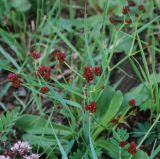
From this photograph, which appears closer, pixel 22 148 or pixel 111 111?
pixel 22 148

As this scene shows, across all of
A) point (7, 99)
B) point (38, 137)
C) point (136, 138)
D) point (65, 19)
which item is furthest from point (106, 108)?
point (65, 19)

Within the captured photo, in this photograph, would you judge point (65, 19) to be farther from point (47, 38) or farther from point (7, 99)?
point (7, 99)

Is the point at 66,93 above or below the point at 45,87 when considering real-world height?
below

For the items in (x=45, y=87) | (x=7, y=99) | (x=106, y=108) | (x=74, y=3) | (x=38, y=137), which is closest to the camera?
(x=45, y=87)

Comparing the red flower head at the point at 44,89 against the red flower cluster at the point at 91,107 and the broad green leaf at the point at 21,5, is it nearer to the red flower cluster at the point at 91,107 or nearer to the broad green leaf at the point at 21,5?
the red flower cluster at the point at 91,107

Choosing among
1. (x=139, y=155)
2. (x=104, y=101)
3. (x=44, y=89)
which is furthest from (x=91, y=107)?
(x=104, y=101)

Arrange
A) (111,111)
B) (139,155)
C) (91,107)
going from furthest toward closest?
(111,111)
(139,155)
(91,107)

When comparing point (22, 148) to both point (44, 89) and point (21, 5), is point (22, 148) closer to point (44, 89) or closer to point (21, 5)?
point (44, 89)

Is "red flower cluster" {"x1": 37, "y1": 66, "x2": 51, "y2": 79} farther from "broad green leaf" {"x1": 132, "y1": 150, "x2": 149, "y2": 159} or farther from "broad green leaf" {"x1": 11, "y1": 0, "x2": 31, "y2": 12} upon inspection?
"broad green leaf" {"x1": 11, "y1": 0, "x2": 31, "y2": 12}

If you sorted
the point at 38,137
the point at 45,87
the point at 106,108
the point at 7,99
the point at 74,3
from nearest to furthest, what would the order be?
the point at 45,87, the point at 38,137, the point at 106,108, the point at 7,99, the point at 74,3

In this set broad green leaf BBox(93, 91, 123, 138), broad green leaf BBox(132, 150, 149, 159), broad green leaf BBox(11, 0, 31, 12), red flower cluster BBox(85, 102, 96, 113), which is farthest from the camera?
broad green leaf BBox(11, 0, 31, 12)

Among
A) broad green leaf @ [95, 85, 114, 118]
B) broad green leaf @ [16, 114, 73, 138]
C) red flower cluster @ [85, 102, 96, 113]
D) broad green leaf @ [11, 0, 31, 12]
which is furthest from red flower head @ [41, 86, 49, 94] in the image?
broad green leaf @ [11, 0, 31, 12]
